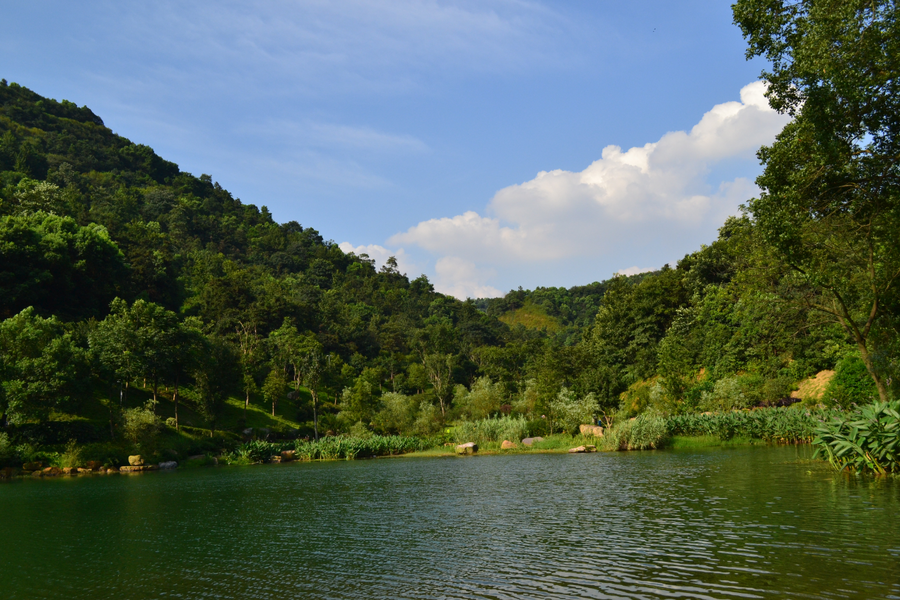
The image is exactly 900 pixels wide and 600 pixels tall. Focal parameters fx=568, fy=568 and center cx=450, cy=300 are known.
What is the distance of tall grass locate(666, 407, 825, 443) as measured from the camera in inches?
1524

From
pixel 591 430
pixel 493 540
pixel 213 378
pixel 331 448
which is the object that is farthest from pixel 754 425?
pixel 213 378

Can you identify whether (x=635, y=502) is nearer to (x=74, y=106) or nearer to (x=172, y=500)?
(x=172, y=500)

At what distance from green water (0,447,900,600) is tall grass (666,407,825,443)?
471 inches

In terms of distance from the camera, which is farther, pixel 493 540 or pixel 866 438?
pixel 866 438

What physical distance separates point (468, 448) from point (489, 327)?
104853 millimetres

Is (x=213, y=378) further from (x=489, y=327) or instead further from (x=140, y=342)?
(x=489, y=327)

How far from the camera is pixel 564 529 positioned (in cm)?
1570

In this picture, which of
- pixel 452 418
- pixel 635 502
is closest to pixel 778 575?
pixel 635 502

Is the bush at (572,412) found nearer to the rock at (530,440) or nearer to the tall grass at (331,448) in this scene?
the rock at (530,440)

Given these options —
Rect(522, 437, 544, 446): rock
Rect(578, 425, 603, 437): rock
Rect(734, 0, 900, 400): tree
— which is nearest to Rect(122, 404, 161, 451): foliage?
Rect(522, 437, 544, 446): rock

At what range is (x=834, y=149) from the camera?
19906 millimetres

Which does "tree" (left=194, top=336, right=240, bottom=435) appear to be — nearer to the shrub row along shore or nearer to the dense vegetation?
the dense vegetation

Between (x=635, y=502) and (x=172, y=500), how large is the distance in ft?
70.4

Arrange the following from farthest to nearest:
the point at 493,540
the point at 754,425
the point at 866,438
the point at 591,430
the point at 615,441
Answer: the point at 591,430 → the point at 615,441 → the point at 754,425 → the point at 866,438 → the point at 493,540
